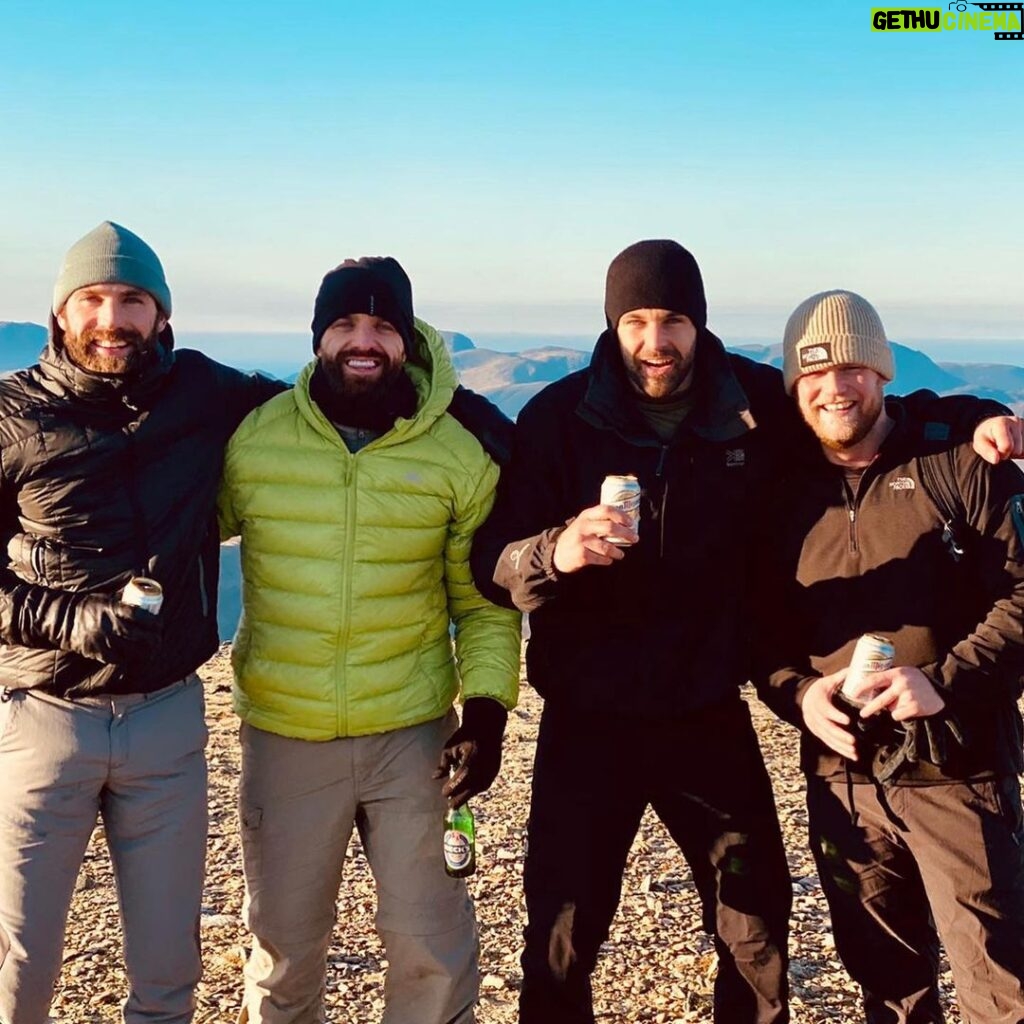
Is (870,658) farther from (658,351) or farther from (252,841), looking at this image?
(252,841)

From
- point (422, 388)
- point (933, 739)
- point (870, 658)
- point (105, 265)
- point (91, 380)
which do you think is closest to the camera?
point (870, 658)

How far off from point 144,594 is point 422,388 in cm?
168

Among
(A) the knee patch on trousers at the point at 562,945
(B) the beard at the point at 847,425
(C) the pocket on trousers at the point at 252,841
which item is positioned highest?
(B) the beard at the point at 847,425

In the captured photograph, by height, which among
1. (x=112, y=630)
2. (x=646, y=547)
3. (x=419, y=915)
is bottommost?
(x=419, y=915)

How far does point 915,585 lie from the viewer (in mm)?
4508

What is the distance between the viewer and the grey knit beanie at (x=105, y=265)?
461 centimetres

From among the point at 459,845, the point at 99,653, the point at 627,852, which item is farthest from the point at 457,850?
the point at 99,653

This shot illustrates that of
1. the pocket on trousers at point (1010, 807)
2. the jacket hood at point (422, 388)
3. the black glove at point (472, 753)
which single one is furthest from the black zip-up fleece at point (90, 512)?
the pocket on trousers at point (1010, 807)

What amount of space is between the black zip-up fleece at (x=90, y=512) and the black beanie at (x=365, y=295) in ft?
2.81

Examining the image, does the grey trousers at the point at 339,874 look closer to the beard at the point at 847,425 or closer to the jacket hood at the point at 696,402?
the jacket hood at the point at 696,402

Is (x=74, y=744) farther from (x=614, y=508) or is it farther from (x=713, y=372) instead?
(x=713, y=372)

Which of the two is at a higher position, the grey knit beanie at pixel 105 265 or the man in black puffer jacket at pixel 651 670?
the grey knit beanie at pixel 105 265

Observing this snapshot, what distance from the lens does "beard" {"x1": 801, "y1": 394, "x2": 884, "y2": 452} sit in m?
4.65

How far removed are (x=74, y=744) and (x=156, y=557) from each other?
0.85 meters
